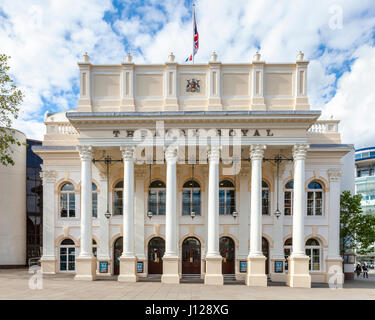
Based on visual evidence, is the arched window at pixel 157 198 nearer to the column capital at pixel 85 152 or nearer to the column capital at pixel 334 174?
the column capital at pixel 85 152

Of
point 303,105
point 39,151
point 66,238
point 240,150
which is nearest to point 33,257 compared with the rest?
point 66,238

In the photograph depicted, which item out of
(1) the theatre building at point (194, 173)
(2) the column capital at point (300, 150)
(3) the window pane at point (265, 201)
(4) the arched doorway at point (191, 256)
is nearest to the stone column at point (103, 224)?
(1) the theatre building at point (194, 173)

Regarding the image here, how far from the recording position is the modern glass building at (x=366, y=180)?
2431 inches

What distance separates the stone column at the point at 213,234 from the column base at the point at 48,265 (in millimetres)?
10802

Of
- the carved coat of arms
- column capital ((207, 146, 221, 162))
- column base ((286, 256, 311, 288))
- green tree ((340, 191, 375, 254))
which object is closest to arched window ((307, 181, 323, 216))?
green tree ((340, 191, 375, 254))

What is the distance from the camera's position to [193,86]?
65.2 feet

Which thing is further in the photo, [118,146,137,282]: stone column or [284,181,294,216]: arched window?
[284,181,294,216]: arched window

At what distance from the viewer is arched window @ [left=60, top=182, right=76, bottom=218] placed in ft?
76.4

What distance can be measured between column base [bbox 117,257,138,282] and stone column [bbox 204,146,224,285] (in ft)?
13.6

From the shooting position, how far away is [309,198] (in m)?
22.7

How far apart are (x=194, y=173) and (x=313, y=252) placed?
965 cm

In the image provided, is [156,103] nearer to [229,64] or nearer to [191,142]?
[191,142]

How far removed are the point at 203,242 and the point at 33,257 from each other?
1701 cm

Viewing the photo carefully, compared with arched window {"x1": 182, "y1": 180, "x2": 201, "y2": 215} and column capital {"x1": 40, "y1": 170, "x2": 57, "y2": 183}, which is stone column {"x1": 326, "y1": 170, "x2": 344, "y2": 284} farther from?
column capital {"x1": 40, "y1": 170, "x2": 57, "y2": 183}
